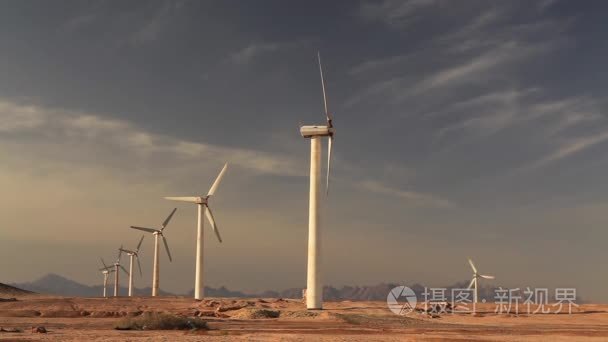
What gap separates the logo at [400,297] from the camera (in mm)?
48256

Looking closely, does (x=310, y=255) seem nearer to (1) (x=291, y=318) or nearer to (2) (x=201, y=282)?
(1) (x=291, y=318)

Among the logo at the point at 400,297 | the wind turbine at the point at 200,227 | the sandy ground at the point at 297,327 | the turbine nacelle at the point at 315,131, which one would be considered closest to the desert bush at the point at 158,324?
the sandy ground at the point at 297,327

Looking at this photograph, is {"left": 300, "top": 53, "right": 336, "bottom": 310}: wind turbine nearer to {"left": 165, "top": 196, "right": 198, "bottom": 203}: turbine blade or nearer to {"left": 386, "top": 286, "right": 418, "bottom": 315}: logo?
{"left": 386, "top": 286, "right": 418, "bottom": 315}: logo

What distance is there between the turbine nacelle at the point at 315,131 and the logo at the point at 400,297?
782 inches

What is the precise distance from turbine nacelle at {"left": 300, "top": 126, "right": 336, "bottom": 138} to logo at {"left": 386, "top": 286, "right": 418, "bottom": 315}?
19.9 metres

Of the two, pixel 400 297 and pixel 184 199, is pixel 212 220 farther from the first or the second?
pixel 400 297

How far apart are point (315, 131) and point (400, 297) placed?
73.8 ft

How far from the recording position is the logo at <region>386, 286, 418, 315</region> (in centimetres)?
4826

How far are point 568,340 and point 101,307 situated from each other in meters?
57.4

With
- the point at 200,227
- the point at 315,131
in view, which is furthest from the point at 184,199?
the point at 315,131

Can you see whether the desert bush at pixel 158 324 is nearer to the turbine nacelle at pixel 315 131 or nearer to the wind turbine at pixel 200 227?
the turbine nacelle at pixel 315 131

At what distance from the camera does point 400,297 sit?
7144 cm

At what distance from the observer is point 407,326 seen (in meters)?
53.5

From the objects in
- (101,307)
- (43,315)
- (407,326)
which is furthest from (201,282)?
(407,326)
